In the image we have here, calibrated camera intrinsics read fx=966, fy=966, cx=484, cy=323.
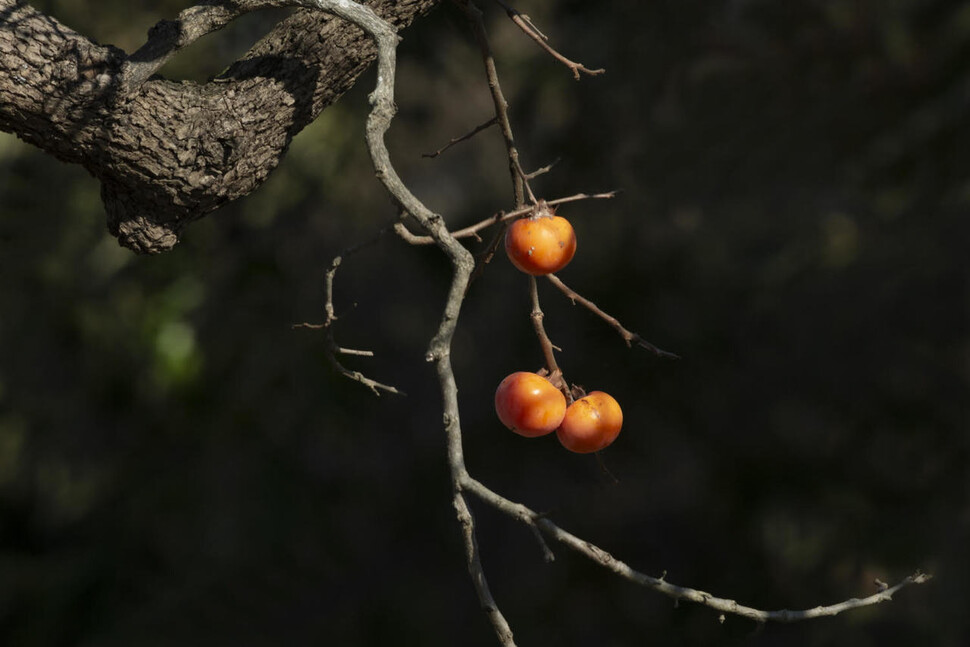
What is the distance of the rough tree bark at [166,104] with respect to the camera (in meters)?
1.13

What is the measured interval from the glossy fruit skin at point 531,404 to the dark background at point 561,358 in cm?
172

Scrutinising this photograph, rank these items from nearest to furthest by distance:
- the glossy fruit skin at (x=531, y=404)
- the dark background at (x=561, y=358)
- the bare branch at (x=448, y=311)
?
1. the bare branch at (x=448, y=311)
2. the glossy fruit skin at (x=531, y=404)
3. the dark background at (x=561, y=358)

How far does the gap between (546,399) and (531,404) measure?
2cm

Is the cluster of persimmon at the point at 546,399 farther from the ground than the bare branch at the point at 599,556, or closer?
farther from the ground

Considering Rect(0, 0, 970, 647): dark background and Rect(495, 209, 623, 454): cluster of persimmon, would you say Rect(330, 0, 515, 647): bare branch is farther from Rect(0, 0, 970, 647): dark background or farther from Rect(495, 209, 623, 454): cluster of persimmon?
Rect(0, 0, 970, 647): dark background

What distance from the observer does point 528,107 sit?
2980mm

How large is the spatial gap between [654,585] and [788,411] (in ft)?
6.40

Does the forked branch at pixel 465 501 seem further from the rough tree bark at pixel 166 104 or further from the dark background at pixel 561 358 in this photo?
the dark background at pixel 561 358

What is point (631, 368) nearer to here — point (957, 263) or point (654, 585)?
point (957, 263)

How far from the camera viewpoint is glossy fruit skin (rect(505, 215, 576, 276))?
1110 mm

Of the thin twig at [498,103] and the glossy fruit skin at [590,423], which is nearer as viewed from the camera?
the glossy fruit skin at [590,423]

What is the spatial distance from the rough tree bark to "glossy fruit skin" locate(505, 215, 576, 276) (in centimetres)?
38

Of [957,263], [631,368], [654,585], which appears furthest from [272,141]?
[957,263]

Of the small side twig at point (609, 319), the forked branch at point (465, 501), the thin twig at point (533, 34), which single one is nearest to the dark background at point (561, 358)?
the thin twig at point (533, 34)
